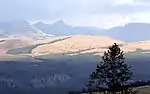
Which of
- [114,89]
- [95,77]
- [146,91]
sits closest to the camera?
[114,89]

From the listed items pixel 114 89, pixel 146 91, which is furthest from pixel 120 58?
pixel 146 91

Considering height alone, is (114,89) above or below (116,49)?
below

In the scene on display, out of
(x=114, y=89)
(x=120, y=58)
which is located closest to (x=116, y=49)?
(x=120, y=58)

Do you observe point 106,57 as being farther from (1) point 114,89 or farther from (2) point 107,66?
(1) point 114,89

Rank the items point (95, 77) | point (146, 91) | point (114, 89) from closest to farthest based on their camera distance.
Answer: point (114, 89) → point (95, 77) → point (146, 91)

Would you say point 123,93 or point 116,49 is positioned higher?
point 116,49

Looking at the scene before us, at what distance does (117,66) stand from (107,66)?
1106 mm

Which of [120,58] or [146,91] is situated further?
[146,91]

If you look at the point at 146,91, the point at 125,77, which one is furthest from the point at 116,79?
the point at 146,91

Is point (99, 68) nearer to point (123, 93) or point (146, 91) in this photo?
point (123, 93)

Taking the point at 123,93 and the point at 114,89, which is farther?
the point at 123,93

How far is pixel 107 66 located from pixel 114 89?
9.95 ft

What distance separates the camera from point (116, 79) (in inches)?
1813

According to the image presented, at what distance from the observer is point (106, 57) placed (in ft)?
155
